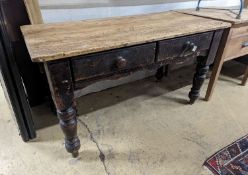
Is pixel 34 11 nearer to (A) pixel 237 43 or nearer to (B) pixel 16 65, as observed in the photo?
(B) pixel 16 65

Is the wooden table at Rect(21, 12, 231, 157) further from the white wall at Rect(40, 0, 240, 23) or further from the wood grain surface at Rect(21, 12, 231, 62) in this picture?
the white wall at Rect(40, 0, 240, 23)

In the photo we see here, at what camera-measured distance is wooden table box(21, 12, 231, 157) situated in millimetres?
869

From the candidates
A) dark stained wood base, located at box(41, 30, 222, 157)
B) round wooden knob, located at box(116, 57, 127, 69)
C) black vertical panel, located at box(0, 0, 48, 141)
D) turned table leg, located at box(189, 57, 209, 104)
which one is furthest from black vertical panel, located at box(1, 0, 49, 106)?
turned table leg, located at box(189, 57, 209, 104)

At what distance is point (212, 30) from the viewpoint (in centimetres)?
126

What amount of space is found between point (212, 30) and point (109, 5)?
74cm

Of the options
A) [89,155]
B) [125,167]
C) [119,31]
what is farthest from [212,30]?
[89,155]

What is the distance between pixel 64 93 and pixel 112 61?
276 millimetres

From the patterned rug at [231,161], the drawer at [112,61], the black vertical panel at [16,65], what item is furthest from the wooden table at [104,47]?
the patterned rug at [231,161]

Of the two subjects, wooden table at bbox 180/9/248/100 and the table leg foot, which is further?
wooden table at bbox 180/9/248/100

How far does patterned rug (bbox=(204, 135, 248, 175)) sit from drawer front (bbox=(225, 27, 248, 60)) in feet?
2.20

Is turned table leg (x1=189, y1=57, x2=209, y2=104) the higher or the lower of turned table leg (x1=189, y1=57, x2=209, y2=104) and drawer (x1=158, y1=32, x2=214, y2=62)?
the lower

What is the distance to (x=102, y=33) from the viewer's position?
Result: 1.05m

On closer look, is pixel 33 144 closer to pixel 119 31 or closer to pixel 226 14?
pixel 119 31

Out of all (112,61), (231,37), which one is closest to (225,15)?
(231,37)
